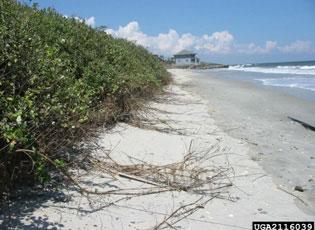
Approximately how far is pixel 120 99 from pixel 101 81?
1.08m

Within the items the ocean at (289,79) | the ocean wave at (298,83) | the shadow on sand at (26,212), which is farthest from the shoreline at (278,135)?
the ocean wave at (298,83)

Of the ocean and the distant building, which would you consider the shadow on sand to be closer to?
the ocean

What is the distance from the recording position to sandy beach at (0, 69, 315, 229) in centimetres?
407

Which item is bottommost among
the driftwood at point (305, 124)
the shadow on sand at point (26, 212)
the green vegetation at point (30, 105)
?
the driftwood at point (305, 124)

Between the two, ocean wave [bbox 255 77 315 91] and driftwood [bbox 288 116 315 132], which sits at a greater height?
ocean wave [bbox 255 77 315 91]

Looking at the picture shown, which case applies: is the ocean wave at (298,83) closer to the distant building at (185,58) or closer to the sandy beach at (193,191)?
the sandy beach at (193,191)

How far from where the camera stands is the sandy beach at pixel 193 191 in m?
4.07

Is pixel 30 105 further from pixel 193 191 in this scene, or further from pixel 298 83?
pixel 298 83

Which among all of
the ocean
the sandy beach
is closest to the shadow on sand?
the sandy beach

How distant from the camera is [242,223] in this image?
423 cm

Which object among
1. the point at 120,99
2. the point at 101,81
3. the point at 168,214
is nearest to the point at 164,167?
the point at 168,214

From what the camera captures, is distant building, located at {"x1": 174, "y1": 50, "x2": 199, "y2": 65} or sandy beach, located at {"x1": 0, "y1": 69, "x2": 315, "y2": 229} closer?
sandy beach, located at {"x1": 0, "y1": 69, "x2": 315, "y2": 229}

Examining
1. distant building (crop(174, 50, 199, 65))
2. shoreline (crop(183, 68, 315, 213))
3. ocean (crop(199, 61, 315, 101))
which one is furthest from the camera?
distant building (crop(174, 50, 199, 65))

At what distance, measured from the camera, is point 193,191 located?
498 centimetres
